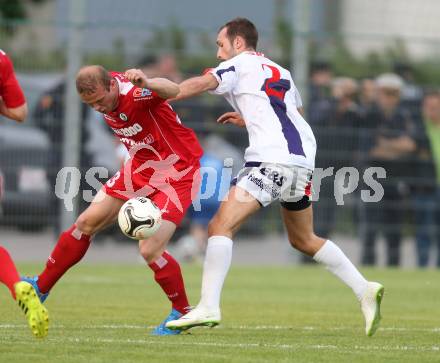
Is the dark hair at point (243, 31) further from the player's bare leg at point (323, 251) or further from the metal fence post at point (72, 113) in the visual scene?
the metal fence post at point (72, 113)

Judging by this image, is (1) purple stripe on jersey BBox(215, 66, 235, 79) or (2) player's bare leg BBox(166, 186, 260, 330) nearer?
(2) player's bare leg BBox(166, 186, 260, 330)

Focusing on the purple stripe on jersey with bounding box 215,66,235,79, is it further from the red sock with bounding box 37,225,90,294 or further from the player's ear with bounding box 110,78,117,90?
the red sock with bounding box 37,225,90,294

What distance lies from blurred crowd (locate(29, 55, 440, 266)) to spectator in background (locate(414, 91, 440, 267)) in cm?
1

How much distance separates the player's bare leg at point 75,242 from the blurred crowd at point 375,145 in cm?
831

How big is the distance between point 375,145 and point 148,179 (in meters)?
9.02

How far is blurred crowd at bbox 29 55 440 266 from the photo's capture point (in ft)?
57.9

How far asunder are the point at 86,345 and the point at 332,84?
421 inches

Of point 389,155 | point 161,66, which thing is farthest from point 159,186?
point 389,155

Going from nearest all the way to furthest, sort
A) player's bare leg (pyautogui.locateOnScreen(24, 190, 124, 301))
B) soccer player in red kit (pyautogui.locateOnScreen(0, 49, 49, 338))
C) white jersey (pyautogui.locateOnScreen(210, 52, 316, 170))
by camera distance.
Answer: soccer player in red kit (pyautogui.locateOnScreen(0, 49, 49, 338))
white jersey (pyautogui.locateOnScreen(210, 52, 316, 170))
player's bare leg (pyautogui.locateOnScreen(24, 190, 124, 301))

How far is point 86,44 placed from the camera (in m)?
17.3

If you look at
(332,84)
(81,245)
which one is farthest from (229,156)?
(81,245)

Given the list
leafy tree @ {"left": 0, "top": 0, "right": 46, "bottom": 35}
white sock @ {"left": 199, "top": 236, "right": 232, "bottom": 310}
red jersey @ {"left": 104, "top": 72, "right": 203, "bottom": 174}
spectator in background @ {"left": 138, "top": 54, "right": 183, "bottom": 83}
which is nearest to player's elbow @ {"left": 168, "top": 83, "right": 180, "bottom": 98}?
red jersey @ {"left": 104, "top": 72, "right": 203, "bottom": 174}

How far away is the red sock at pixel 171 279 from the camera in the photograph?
351 inches

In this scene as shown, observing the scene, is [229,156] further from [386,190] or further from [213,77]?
[213,77]
